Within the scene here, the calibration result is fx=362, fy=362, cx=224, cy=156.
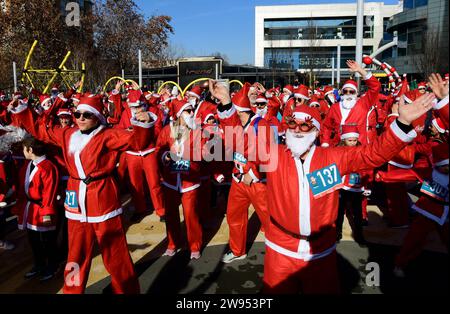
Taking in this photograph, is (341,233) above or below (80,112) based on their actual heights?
below

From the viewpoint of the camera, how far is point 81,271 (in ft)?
11.2

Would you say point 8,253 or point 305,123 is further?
point 8,253

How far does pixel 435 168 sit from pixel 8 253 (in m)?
5.47

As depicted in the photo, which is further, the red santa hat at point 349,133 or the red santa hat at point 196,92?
the red santa hat at point 196,92

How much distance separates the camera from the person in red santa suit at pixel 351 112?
6.23 metres

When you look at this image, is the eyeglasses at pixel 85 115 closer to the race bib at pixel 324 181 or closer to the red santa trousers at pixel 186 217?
the red santa trousers at pixel 186 217

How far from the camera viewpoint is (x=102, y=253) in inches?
133

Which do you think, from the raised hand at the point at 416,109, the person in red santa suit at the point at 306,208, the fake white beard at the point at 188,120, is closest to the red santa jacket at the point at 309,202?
the person in red santa suit at the point at 306,208

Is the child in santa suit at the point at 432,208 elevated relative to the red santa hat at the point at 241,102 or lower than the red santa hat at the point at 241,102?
lower

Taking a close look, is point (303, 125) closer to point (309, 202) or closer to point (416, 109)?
point (309, 202)

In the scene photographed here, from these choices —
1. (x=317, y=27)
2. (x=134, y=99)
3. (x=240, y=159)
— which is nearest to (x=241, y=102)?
(x=240, y=159)
